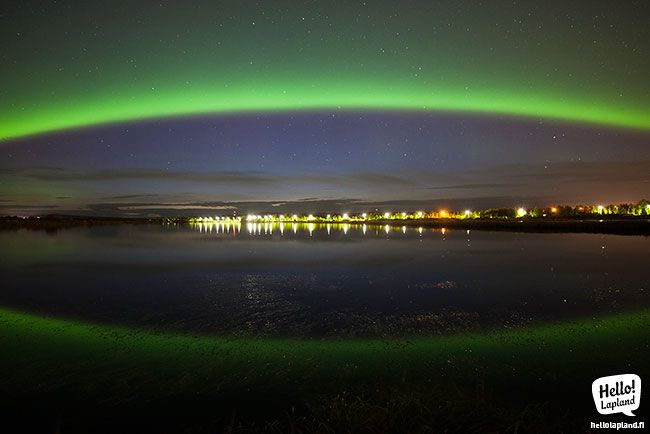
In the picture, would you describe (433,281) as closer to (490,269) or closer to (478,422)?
(490,269)

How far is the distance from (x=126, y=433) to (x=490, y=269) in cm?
2838

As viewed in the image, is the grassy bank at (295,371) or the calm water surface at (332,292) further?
the calm water surface at (332,292)

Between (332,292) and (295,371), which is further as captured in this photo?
(332,292)

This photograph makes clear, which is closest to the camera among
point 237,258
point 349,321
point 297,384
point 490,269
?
point 297,384

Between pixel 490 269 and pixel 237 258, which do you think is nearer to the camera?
pixel 490 269

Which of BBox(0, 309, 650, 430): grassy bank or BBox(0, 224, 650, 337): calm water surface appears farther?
BBox(0, 224, 650, 337): calm water surface

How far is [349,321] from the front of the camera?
1605cm

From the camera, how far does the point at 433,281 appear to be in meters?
25.8

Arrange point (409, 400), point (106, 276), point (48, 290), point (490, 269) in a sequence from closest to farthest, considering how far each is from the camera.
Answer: point (409, 400), point (48, 290), point (106, 276), point (490, 269)

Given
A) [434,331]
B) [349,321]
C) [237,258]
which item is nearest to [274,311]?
[349,321]

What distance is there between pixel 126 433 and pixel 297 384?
373 cm

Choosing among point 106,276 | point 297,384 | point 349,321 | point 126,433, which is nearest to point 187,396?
point 126,433

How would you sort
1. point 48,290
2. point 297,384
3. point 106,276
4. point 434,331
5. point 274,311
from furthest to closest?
point 106,276
point 48,290
point 274,311
point 434,331
point 297,384

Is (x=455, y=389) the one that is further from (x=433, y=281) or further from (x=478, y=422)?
(x=433, y=281)
